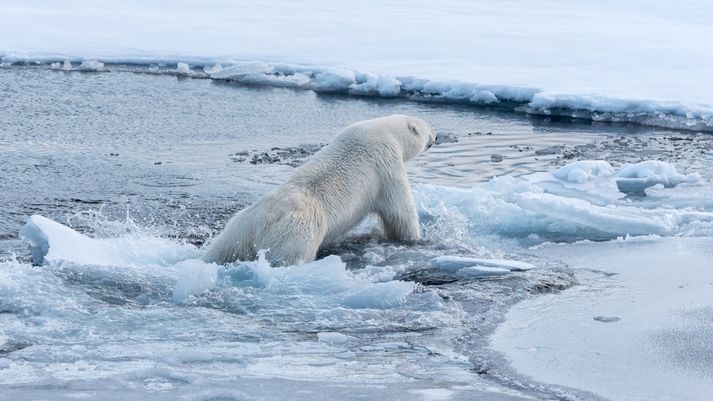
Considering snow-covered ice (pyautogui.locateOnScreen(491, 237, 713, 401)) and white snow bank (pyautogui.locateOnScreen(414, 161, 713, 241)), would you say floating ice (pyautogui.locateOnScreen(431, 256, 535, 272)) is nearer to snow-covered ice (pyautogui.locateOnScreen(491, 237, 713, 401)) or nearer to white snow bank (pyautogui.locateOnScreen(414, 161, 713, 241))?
snow-covered ice (pyautogui.locateOnScreen(491, 237, 713, 401))

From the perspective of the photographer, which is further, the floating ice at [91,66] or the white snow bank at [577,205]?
the floating ice at [91,66]

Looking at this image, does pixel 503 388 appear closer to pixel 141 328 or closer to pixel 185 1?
pixel 141 328

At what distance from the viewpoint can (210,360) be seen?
4.30 meters

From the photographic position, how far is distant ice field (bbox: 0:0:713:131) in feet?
40.4

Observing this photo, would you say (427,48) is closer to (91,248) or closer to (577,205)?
(577,205)

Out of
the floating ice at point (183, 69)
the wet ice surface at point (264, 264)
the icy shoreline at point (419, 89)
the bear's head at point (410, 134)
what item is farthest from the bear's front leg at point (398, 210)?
the floating ice at point (183, 69)

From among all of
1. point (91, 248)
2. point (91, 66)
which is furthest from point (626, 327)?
point (91, 66)

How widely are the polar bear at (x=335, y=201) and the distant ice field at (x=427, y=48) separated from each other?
5139 millimetres

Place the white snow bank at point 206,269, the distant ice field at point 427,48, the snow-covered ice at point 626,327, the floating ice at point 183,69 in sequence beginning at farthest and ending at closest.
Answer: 1. the floating ice at point 183,69
2. the distant ice field at point 427,48
3. the white snow bank at point 206,269
4. the snow-covered ice at point 626,327

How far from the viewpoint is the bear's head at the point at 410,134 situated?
7062 millimetres

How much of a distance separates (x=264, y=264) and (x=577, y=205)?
106 inches

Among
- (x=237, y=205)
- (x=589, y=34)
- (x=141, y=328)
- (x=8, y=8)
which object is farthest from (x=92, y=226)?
(x=8, y=8)

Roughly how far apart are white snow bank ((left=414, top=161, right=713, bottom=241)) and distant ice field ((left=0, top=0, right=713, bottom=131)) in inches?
116

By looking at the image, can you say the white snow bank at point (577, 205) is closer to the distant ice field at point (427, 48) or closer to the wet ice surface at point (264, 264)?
the wet ice surface at point (264, 264)
